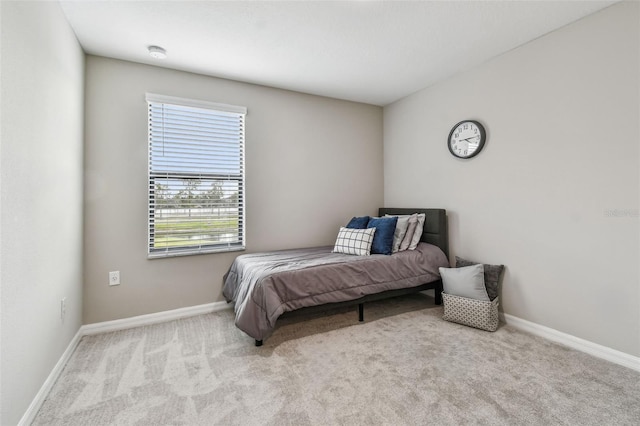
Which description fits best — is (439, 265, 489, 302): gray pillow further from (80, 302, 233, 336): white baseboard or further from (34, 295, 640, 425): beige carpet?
(80, 302, 233, 336): white baseboard

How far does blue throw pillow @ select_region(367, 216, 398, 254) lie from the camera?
123 inches

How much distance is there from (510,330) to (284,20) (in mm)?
3266

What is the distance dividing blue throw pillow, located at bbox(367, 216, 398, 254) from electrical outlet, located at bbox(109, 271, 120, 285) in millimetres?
2555

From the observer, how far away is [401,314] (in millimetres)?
3045

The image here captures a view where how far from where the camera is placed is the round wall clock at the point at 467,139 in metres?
2.98

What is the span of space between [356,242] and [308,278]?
874mm

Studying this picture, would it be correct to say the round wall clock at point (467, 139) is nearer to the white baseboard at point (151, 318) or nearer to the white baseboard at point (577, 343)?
the white baseboard at point (577, 343)

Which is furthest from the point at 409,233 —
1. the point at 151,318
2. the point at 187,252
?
the point at 151,318

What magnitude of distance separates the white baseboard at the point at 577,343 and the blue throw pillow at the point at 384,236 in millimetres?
1285

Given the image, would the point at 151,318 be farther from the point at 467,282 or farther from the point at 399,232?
the point at 467,282

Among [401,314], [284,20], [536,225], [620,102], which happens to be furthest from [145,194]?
[620,102]

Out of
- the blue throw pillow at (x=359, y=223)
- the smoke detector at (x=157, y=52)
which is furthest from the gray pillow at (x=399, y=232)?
the smoke detector at (x=157, y=52)

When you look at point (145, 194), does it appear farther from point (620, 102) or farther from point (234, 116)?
point (620, 102)

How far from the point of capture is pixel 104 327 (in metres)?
2.70
